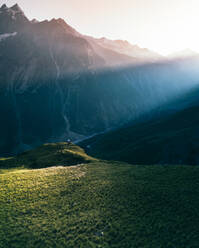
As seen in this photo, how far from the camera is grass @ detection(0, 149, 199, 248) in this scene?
27375mm

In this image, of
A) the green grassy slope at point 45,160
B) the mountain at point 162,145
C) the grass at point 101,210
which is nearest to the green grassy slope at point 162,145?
the mountain at point 162,145

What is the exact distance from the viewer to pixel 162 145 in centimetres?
14075

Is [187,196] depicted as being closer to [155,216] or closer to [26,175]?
[155,216]

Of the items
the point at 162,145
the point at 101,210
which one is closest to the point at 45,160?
the point at 101,210

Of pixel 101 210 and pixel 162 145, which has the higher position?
pixel 162 145

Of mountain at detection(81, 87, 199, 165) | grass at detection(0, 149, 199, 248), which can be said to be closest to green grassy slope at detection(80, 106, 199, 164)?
mountain at detection(81, 87, 199, 165)

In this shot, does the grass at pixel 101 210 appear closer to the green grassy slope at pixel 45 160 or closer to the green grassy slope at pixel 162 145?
the green grassy slope at pixel 45 160

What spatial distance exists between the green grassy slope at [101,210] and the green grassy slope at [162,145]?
79.9m

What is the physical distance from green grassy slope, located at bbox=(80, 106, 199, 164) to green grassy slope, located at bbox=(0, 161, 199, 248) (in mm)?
79853

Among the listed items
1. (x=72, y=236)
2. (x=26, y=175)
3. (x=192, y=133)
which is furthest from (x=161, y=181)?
(x=192, y=133)

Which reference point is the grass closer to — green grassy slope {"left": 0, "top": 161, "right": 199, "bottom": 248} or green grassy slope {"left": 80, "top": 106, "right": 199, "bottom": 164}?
green grassy slope {"left": 0, "top": 161, "right": 199, "bottom": 248}

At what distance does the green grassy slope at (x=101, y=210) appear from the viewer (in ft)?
89.9

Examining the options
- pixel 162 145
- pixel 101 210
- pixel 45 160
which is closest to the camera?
pixel 101 210

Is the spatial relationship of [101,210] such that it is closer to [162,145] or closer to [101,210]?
[101,210]
